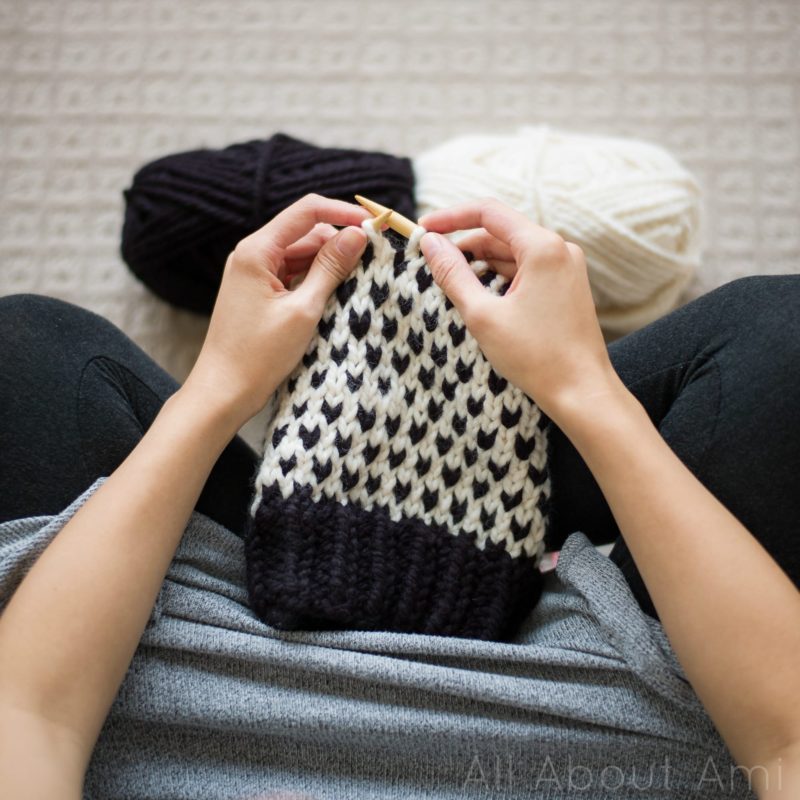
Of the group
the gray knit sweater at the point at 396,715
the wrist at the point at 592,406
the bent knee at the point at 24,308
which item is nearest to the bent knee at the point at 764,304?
the wrist at the point at 592,406

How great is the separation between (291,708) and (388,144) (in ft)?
2.39

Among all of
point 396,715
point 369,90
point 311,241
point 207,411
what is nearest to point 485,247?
point 311,241

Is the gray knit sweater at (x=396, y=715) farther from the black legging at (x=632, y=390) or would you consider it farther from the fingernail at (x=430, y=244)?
the fingernail at (x=430, y=244)

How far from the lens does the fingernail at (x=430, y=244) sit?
0.63 metres

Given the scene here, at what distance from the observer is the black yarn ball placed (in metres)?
0.84

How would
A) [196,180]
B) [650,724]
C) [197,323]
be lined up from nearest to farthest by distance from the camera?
1. [650,724]
2. [196,180]
3. [197,323]

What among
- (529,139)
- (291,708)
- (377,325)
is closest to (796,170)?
(529,139)

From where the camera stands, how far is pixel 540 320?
60cm

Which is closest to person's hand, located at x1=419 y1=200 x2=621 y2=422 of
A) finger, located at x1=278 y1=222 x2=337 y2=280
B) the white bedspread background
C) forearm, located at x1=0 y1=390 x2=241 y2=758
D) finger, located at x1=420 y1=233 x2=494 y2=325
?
finger, located at x1=420 y1=233 x2=494 y2=325

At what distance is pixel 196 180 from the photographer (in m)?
0.85

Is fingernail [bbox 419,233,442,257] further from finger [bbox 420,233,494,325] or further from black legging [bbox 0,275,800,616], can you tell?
black legging [bbox 0,275,800,616]

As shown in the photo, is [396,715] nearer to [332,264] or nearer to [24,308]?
[332,264]

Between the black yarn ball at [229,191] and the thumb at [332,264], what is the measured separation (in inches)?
8.7

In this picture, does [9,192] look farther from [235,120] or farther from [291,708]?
[291,708]
